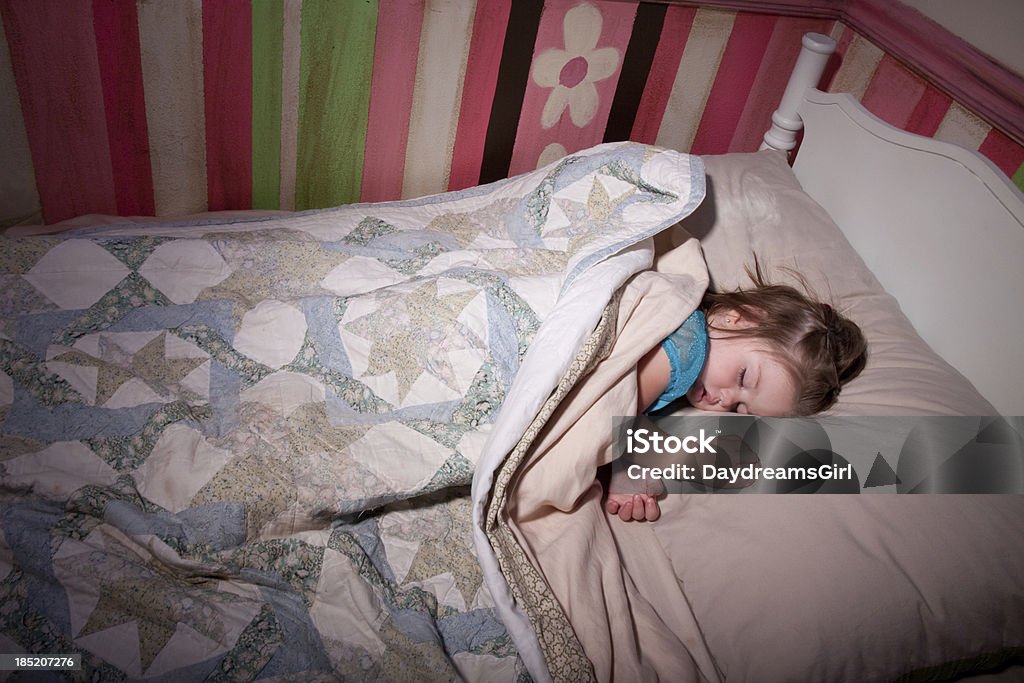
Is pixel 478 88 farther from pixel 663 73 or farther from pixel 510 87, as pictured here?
pixel 663 73

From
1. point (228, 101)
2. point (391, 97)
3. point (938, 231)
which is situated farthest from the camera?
point (391, 97)

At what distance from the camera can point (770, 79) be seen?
189 cm

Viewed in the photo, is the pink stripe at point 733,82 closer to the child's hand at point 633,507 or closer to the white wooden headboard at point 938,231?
the white wooden headboard at point 938,231

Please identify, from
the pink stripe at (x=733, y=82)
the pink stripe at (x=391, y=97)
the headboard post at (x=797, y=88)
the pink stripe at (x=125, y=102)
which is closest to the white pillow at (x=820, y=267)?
the headboard post at (x=797, y=88)

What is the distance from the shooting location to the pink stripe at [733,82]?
178 cm

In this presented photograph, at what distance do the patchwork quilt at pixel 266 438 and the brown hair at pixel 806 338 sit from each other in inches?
9.3

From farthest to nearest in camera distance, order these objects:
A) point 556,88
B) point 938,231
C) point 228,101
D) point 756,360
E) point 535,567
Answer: point 556,88, point 228,101, point 938,231, point 756,360, point 535,567

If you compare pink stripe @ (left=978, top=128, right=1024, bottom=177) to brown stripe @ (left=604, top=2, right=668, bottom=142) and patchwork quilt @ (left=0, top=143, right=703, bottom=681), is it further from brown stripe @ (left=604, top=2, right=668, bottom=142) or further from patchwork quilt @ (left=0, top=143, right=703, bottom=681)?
brown stripe @ (left=604, top=2, right=668, bottom=142)

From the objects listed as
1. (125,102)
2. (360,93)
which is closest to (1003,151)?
(360,93)

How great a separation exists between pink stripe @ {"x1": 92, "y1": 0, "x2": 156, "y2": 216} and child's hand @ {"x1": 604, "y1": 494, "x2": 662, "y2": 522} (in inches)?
48.5

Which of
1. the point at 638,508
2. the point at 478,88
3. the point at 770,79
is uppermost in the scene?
the point at 770,79

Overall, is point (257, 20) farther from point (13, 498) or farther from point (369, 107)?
point (13, 498)

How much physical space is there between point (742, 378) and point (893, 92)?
35.5 inches

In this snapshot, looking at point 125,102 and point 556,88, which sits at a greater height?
point 556,88
